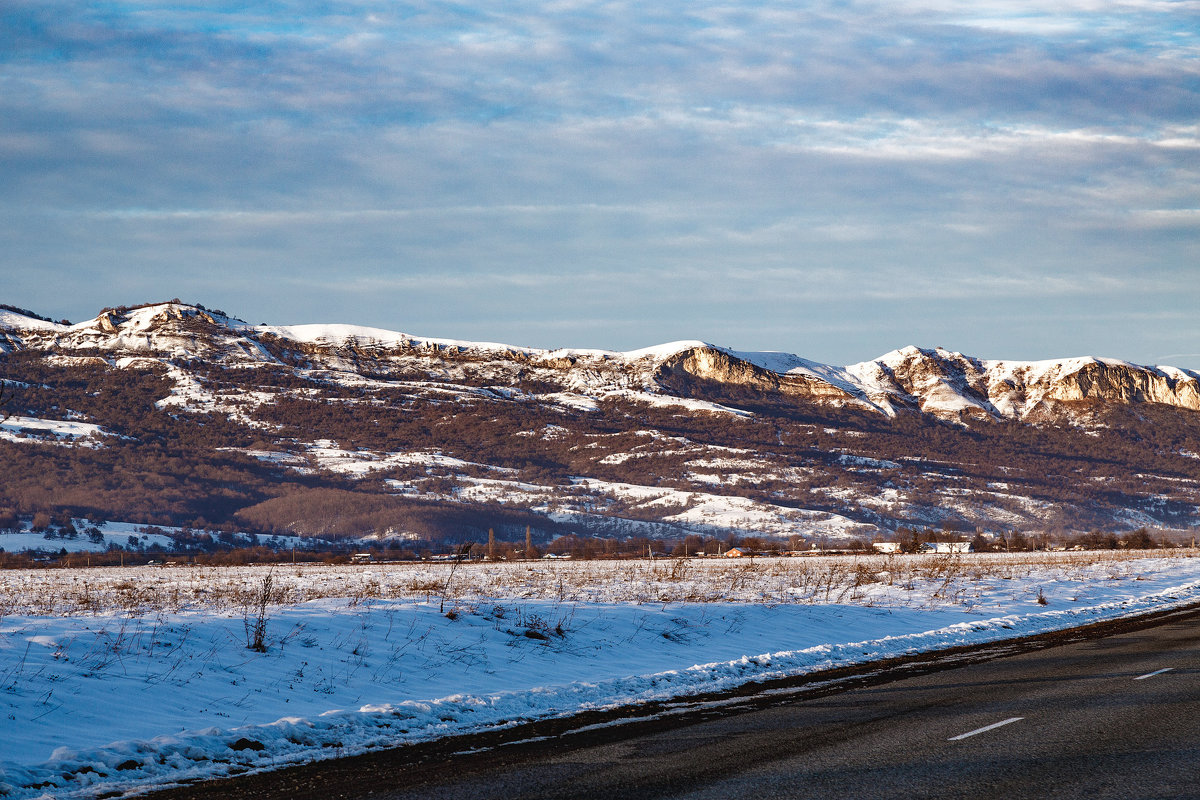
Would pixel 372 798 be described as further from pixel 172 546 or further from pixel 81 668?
pixel 172 546

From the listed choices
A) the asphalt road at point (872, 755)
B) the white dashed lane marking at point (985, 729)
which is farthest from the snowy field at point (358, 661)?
the white dashed lane marking at point (985, 729)

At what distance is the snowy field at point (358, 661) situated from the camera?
12.1 meters

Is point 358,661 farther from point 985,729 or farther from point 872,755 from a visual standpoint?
point 985,729

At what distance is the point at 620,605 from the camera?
26984 mm

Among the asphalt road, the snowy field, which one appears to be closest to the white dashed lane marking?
the asphalt road

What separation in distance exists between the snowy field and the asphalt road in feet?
5.97

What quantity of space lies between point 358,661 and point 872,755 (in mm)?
9151

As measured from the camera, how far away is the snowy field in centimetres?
1208

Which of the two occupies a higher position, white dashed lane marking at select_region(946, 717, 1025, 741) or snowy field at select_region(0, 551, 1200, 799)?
Result: white dashed lane marking at select_region(946, 717, 1025, 741)

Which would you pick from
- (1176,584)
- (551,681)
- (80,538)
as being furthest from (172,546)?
(551,681)

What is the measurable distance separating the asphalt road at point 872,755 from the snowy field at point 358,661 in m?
1.82

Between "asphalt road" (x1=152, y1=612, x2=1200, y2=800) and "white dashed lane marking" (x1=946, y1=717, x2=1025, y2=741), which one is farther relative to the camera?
"white dashed lane marking" (x1=946, y1=717, x2=1025, y2=741)

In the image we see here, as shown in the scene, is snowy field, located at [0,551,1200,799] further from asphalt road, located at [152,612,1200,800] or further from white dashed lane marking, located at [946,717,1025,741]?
white dashed lane marking, located at [946,717,1025,741]

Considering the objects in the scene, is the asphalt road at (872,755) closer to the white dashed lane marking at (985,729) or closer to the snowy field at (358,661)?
the white dashed lane marking at (985,729)
